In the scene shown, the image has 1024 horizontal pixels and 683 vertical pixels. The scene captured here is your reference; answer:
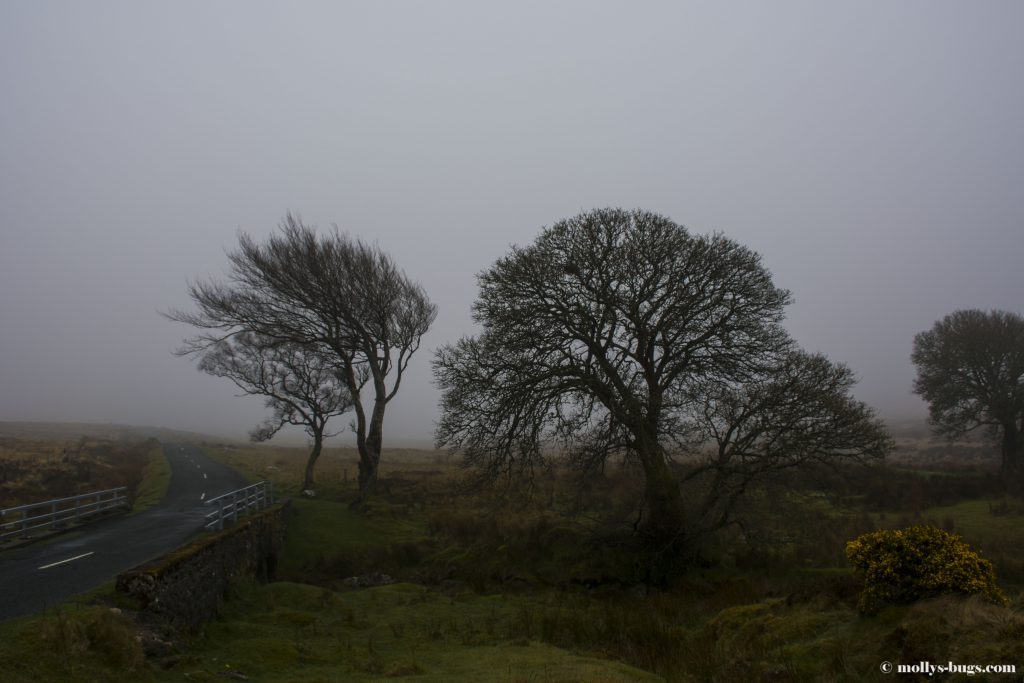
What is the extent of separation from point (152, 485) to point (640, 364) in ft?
95.2

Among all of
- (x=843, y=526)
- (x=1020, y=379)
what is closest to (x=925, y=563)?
(x=843, y=526)

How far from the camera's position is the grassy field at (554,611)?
7137 mm

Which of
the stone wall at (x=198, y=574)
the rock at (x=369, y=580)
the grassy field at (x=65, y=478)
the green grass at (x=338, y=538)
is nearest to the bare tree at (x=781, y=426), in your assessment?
the rock at (x=369, y=580)

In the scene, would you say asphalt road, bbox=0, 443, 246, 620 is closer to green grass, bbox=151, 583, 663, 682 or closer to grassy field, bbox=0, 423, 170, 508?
green grass, bbox=151, 583, 663, 682

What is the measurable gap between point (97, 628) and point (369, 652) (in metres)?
4.50

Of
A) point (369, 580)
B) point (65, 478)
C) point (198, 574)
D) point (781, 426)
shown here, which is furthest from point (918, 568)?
point (65, 478)

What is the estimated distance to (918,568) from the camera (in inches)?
314

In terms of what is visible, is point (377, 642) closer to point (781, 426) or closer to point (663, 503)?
point (663, 503)

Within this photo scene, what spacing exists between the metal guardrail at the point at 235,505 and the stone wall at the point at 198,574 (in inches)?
19.7

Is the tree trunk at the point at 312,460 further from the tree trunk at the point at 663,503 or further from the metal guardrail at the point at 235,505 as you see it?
the tree trunk at the point at 663,503

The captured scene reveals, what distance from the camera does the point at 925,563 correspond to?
791 cm

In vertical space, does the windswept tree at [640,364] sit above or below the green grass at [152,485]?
above

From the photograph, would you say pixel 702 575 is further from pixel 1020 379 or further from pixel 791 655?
pixel 1020 379

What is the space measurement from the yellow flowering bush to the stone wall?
1229 centimetres
